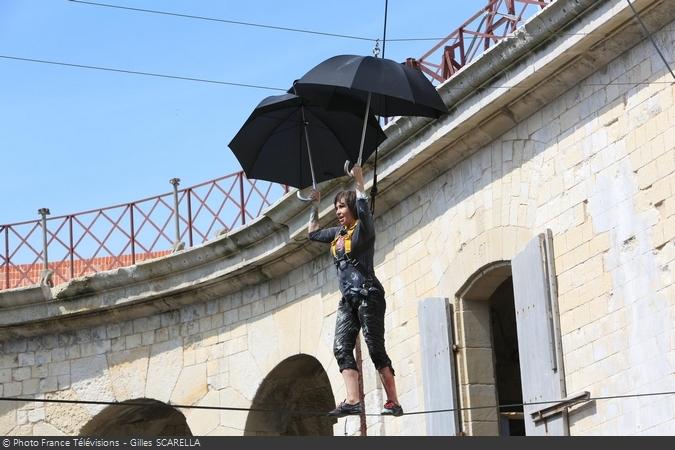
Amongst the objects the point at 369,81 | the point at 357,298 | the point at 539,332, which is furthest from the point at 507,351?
the point at 369,81

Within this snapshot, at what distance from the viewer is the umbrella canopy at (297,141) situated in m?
13.3

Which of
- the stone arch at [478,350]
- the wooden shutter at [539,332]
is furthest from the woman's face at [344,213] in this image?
the stone arch at [478,350]

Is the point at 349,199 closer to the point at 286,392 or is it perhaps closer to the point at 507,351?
the point at 507,351

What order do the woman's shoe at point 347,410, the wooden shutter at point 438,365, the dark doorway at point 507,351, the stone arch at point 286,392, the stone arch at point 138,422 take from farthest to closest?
the stone arch at point 138,422
the stone arch at point 286,392
the dark doorway at point 507,351
the wooden shutter at point 438,365
the woman's shoe at point 347,410

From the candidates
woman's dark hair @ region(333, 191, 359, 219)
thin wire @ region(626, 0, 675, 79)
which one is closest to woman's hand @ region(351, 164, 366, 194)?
woman's dark hair @ region(333, 191, 359, 219)

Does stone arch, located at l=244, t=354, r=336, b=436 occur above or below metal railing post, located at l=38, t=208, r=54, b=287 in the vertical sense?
below

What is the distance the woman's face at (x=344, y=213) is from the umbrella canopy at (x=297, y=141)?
1.41m

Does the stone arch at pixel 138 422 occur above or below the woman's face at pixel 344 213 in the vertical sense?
above

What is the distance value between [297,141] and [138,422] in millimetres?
8793

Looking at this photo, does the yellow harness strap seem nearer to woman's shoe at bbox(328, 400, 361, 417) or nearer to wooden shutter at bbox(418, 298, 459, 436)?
woman's shoe at bbox(328, 400, 361, 417)

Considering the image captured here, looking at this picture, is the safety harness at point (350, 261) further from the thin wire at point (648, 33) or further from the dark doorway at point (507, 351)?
the dark doorway at point (507, 351)

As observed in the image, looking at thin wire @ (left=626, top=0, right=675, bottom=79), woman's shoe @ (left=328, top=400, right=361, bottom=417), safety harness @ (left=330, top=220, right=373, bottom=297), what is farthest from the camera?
thin wire @ (left=626, top=0, right=675, bottom=79)

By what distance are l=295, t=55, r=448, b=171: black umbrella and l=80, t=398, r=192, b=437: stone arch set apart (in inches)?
329

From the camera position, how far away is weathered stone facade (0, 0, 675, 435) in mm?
13625
